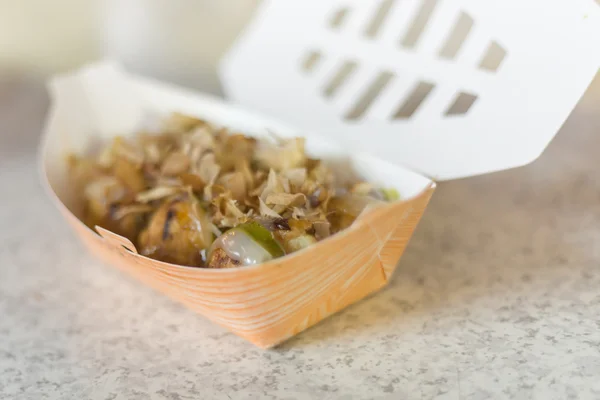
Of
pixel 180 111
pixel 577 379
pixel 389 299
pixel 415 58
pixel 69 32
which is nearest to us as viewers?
pixel 577 379

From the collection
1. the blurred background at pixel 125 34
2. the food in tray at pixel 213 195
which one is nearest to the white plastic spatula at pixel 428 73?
the food in tray at pixel 213 195

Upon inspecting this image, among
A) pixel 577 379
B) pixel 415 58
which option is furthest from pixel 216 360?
pixel 415 58

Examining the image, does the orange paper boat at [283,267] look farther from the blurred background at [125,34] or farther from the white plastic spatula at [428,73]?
the blurred background at [125,34]

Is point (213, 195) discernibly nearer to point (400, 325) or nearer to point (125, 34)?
point (400, 325)

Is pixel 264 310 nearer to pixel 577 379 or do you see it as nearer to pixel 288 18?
pixel 577 379

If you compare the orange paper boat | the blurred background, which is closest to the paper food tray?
the orange paper boat

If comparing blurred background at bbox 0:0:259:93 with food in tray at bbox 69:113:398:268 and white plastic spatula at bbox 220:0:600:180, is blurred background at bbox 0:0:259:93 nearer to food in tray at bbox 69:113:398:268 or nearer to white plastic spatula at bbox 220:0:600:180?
white plastic spatula at bbox 220:0:600:180
